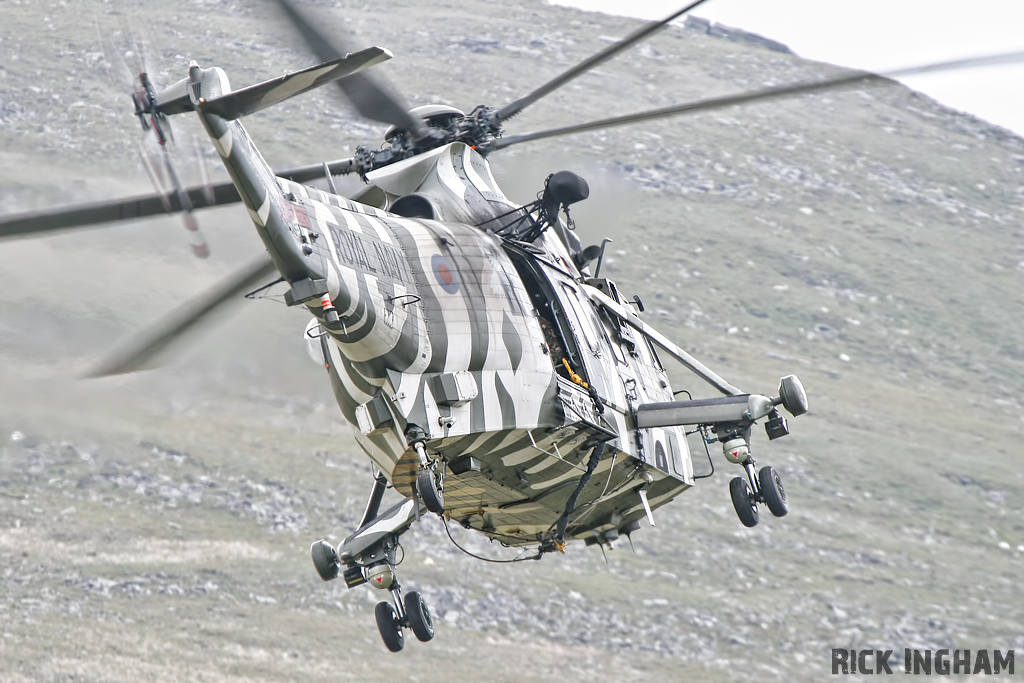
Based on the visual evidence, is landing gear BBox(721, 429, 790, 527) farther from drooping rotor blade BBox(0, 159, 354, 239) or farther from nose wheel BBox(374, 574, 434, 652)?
drooping rotor blade BBox(0, 159, 354, 239)

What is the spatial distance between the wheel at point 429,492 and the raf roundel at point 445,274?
2534 millimetres

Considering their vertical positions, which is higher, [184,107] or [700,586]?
[184,107]

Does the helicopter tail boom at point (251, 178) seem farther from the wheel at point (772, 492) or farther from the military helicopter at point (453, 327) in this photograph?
the wheel at point (772, 492)

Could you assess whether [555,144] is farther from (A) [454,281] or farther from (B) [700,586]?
(A) [454,281]

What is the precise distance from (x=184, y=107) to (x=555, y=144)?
8681cm

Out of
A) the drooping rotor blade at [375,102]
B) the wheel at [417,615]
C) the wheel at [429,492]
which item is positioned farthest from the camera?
the wheel at [417,615]

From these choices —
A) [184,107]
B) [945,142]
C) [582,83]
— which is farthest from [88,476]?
[945,142]

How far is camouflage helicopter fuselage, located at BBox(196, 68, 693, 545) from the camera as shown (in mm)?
15773

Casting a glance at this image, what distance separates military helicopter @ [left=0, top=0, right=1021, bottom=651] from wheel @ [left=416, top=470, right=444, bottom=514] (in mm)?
20

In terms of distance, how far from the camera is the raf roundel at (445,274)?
1739 cm

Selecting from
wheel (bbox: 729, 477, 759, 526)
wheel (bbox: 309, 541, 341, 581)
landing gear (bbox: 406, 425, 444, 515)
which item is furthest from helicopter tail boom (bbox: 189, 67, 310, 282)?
wheel (bbox: 729, 477, 759, 526)

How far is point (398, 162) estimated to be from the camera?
66.5 ft

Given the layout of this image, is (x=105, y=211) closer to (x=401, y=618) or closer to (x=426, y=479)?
(x=426, y=479)

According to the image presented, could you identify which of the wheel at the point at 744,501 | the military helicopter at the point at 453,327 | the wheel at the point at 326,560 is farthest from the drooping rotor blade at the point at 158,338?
the wheel at the point at 744,501
